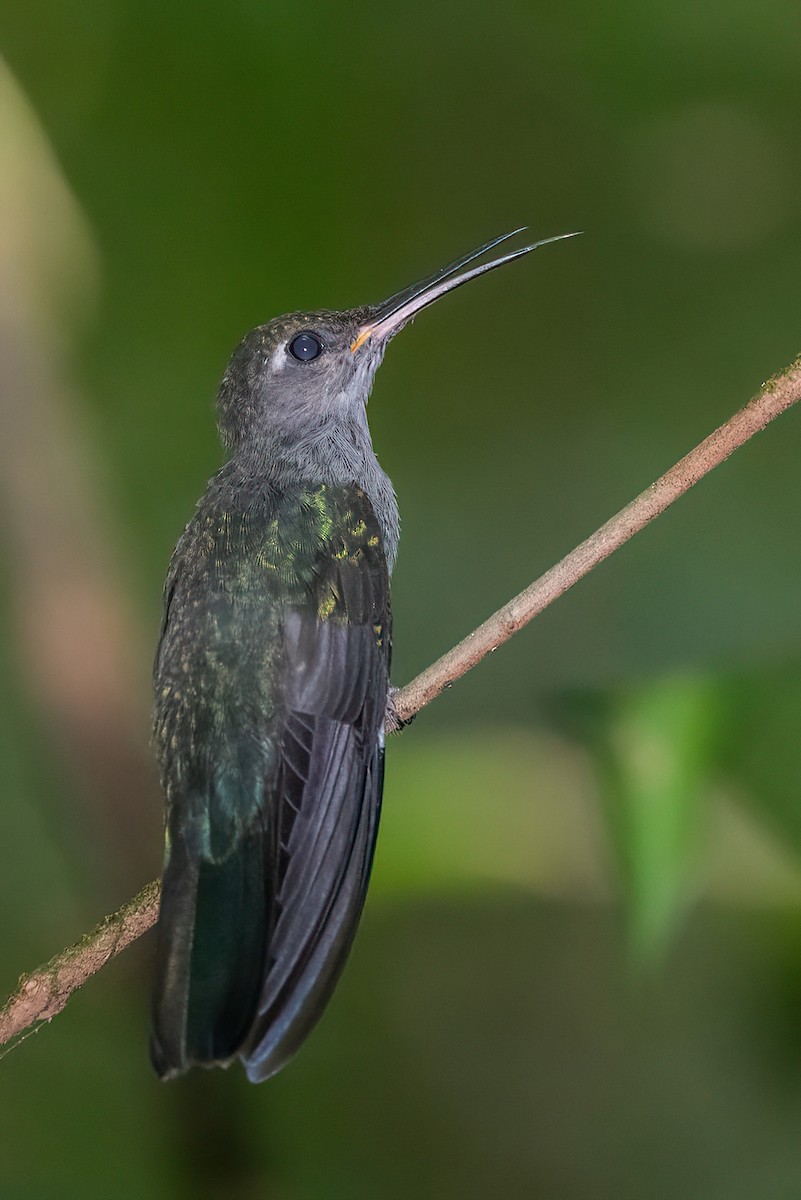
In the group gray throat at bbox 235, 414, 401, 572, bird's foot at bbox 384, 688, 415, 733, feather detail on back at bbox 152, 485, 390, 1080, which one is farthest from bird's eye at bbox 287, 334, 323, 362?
bird's foot at bbox 384, 688, 415, 733

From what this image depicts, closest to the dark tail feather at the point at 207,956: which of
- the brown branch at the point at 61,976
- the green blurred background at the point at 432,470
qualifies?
the brown branch at the point at 61,976

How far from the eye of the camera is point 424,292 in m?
2.80

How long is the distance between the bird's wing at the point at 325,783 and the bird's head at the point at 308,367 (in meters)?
0.46

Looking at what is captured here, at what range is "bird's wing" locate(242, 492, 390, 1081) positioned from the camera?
198 cm

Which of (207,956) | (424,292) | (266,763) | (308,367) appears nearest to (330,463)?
(308,367)

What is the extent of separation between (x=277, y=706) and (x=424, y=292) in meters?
1.08

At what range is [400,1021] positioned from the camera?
4309 millimetres

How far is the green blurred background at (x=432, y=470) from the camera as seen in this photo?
3.54 meters

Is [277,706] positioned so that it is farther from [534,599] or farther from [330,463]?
[330,463]

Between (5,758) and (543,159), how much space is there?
10.4 ft

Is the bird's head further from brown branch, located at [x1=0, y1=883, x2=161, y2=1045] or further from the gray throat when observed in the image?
brown branch, located at [x1=0, y1=883, x2=161, y2=1045]

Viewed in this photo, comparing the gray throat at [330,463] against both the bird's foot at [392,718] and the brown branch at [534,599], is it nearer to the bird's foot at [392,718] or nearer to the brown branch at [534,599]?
the bird's foot at [392,718]

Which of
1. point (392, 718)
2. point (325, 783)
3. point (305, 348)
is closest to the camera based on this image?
point (325, 783)

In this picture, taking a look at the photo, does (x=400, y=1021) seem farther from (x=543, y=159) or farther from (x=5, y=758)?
(x=543, y=159)
